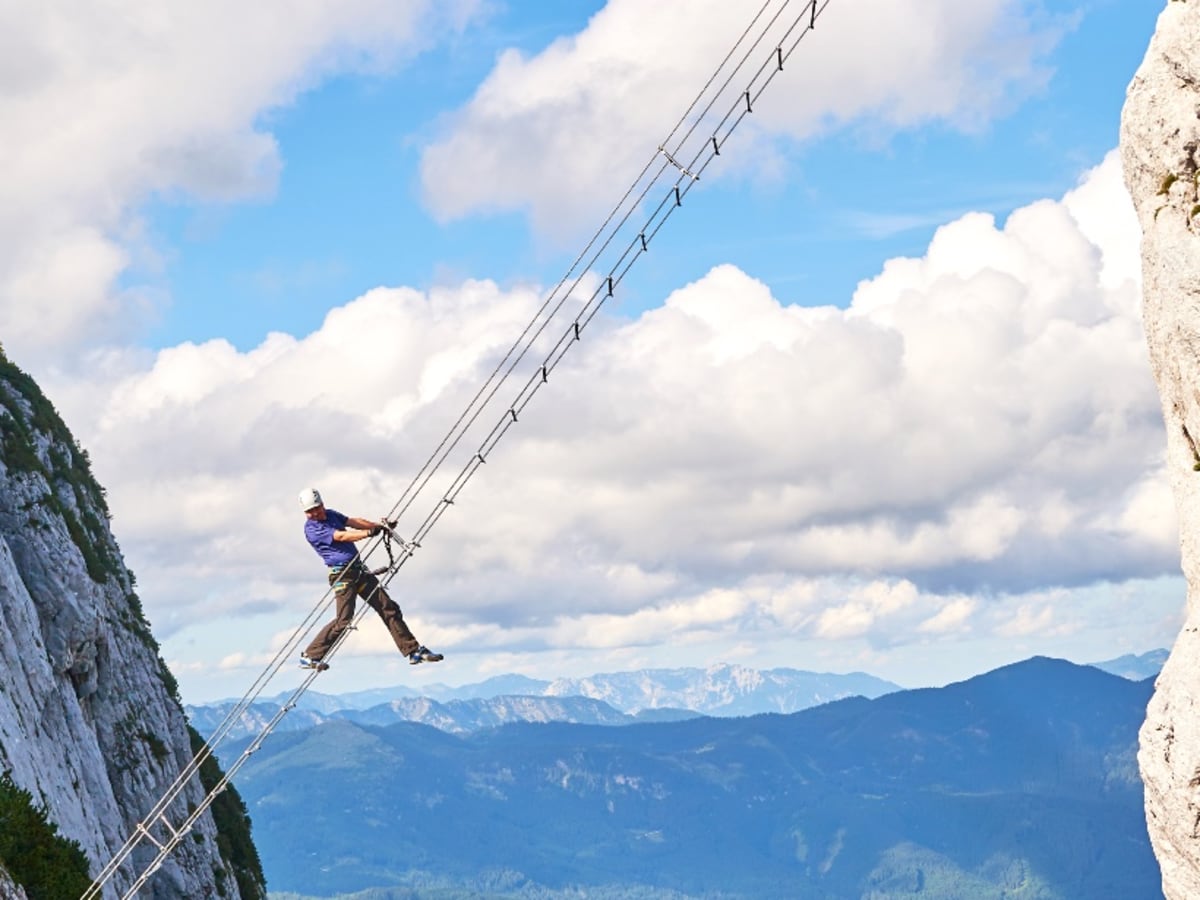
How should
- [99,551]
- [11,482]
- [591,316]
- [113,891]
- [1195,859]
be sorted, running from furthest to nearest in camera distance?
[99,551], [11,482], [113,891], [591,316], [1195,859]

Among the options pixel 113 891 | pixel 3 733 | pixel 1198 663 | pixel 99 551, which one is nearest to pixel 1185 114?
pixel 1198 663

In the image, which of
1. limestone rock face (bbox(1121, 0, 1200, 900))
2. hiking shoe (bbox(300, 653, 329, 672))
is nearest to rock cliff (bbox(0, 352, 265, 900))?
hiking shoe (bbox(300, 653, 329, 672))

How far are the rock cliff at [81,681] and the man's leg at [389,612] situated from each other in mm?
11260

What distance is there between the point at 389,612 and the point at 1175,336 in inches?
714

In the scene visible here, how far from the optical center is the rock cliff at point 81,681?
48812 mm

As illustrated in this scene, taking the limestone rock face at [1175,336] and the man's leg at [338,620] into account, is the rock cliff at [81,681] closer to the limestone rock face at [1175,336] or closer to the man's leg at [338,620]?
the man's leg at [338,620]

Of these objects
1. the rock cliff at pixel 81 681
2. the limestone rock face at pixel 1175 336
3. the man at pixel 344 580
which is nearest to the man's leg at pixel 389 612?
the man at pixel 344 580

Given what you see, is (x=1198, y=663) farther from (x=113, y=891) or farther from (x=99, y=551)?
(x=99, y=551)

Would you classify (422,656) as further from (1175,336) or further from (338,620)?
(1175,336)

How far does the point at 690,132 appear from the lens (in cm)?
3600

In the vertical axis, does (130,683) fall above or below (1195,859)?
above

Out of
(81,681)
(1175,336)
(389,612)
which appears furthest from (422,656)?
(81,681)

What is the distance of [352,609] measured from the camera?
36.7 meters

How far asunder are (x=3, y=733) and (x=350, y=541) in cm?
1396
